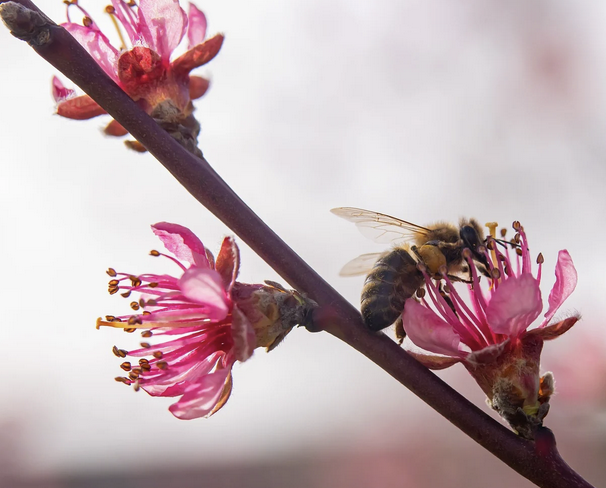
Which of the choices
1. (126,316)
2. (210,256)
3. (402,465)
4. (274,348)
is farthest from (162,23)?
(402,465)

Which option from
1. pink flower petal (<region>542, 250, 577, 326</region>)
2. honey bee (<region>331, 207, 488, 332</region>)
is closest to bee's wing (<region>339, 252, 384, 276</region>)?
honey bee (<region>331, 207, 488, 332</region>)

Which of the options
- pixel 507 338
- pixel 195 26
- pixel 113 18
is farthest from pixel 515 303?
pixel 113 18

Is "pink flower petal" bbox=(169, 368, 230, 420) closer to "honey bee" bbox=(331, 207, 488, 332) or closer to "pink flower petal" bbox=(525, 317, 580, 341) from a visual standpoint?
"honey bee" bbox=(331, 207, 488, 332)

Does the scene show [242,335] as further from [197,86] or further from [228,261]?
[197,86]

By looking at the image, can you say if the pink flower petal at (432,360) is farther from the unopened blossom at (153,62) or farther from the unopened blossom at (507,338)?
the unopened blossom at (153,62)

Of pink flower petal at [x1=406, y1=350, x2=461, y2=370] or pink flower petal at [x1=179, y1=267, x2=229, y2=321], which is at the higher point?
pink flower petal at [x1=406, y1=350, x2=461, y2=370]

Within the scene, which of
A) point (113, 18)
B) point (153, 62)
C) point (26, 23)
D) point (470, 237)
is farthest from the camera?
point (470, 237)
